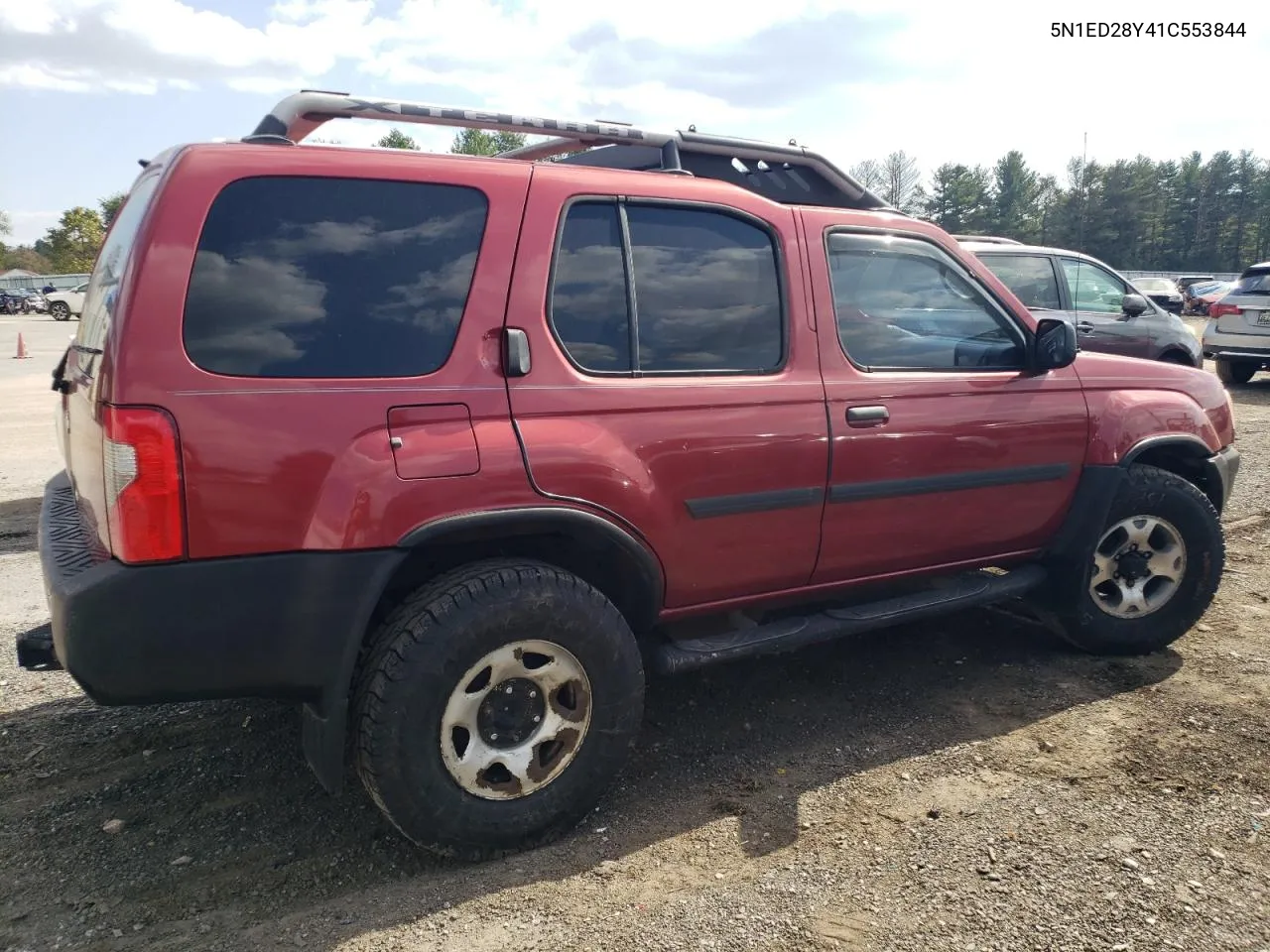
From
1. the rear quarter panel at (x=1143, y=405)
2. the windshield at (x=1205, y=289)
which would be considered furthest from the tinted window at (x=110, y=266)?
the windshield at (x=1205, y=289)

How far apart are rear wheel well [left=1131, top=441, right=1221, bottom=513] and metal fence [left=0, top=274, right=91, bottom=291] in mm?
70097

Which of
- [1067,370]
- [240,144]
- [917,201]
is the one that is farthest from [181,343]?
[917,201]

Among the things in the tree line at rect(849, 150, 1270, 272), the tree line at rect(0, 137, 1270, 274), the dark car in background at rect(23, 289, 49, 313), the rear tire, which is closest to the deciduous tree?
the tree line at rect(0, 137, 1270, 274)

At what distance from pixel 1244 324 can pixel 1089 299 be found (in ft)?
17.9

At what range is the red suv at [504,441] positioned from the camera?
2.33 m

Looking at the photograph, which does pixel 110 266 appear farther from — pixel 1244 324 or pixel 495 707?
pixel 1244 324

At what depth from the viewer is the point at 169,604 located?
90.6 inches

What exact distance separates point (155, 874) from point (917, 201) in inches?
2775

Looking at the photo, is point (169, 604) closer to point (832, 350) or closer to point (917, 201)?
point (832, 350)

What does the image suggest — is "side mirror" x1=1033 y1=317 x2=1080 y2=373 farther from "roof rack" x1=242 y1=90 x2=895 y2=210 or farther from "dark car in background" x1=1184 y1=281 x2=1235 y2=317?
"dark car in background" x1=1184 y1=281 x2=1235 y2=317

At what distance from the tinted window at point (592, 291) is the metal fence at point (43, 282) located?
69741 mm

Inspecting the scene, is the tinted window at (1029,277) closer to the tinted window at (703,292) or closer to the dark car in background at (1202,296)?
the tinted window at (703,292)

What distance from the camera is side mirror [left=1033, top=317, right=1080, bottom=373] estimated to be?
3682 millimetres

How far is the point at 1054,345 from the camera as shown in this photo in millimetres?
3695
